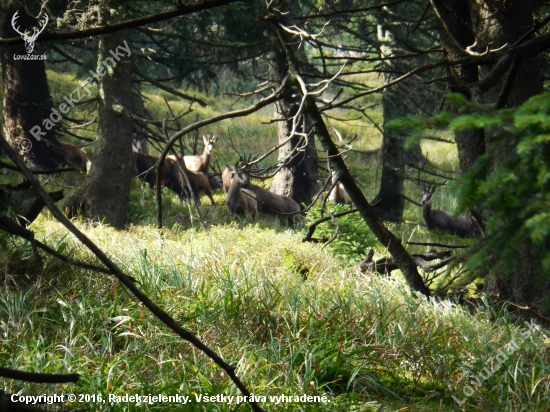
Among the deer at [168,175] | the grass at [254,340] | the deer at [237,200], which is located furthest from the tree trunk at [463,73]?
the deer at [168,175]

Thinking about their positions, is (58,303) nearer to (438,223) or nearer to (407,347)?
(407,347)

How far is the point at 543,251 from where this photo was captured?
9.41 feet

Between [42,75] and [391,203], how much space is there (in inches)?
355

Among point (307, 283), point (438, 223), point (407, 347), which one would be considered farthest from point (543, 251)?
point (438, 223)

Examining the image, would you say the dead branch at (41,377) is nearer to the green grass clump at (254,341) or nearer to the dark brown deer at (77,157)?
the green grass clump at (254,341)

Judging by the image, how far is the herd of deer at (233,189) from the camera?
13203 millimetres

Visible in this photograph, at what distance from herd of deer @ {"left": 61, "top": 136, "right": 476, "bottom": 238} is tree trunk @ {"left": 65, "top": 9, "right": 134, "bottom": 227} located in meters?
2.40

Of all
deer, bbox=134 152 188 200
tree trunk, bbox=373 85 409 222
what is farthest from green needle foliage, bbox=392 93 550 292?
tree trunk, bbox=373 85 409 222

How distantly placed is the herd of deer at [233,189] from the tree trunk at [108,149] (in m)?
2.40

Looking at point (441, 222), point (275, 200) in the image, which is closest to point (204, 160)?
point (275, 200)

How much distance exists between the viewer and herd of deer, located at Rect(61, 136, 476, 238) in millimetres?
13203

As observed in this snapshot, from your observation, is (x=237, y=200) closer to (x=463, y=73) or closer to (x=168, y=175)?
(x=168, y=175)

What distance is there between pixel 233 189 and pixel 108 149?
3.91 metres

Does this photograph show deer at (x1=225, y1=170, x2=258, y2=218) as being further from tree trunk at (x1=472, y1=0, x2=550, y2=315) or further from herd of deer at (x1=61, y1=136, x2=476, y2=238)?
tree trunk at (x1=472, y1=0, x2=550, y2=315)
